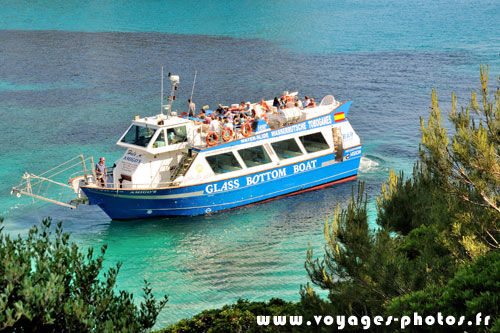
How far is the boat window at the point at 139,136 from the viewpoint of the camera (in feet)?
101

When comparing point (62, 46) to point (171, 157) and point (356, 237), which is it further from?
point (356, 237)

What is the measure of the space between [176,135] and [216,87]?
29.9 metres

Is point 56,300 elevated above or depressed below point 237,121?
below

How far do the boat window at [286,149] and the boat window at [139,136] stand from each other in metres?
7.83

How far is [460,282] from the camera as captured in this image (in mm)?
11844

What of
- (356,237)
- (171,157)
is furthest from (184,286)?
(356,237)

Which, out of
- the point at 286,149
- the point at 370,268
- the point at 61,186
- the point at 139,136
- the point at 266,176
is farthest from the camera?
the point at 286,149

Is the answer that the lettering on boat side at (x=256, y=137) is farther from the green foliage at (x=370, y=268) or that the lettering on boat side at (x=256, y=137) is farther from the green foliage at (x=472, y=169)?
the green foliage at (x=472, y=169)

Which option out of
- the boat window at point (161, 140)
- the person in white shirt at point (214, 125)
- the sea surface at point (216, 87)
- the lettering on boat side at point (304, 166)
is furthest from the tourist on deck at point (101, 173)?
the lettering on boat side at point (304, 166)

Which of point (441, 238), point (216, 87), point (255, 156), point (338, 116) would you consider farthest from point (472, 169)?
point (216, 87)

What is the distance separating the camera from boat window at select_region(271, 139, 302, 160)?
35.0 meters

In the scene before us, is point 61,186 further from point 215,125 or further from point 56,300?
point 56,300

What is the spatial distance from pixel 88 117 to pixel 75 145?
26.0 feet

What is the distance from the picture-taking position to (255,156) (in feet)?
111
